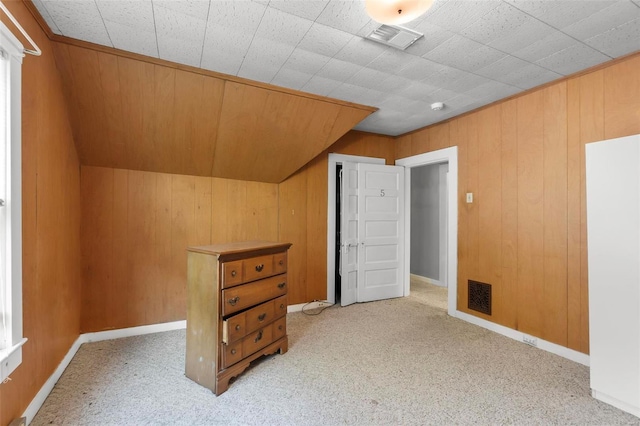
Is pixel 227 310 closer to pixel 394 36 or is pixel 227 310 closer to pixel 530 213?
pixel 394 36

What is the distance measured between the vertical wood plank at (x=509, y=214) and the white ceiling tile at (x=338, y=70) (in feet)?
5.69

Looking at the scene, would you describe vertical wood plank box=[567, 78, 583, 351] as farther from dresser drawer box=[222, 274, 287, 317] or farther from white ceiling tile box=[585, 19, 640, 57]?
dresser drawer box=[222, 274, 287, 317]

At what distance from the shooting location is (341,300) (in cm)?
388

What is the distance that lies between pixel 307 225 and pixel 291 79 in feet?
6.11

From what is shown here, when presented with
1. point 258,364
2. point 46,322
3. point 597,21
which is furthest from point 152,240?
point 597,21

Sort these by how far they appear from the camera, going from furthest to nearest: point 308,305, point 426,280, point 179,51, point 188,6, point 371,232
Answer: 1. point 426,280
2. point 371,232
3. point 308,305
4. point 179,51
5. point 188,6

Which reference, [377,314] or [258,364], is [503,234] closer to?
[377,314]

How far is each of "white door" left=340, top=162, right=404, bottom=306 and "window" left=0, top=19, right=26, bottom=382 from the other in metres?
3.03

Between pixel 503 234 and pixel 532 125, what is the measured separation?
1.09m

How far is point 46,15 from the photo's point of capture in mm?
1711

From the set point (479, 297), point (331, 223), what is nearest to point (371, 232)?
point (331, 223)

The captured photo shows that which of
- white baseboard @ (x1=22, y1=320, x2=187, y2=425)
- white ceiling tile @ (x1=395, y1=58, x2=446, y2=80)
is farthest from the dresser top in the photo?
white ceiling tile @ (x1=395, y1=58, x2=446, y2=80)

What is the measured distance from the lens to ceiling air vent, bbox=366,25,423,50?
1839mm

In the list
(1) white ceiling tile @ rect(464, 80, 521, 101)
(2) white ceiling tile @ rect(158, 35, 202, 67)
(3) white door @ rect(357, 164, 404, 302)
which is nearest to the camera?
(2) white ceiling tile @ rect(158, 35, 202, 67)
